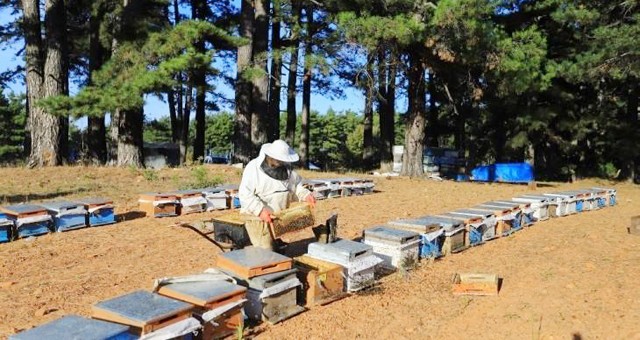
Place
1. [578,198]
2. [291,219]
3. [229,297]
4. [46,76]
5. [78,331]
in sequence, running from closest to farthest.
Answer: [78,331] < [229,297] < [291,219] < [578,198] < [46,76]

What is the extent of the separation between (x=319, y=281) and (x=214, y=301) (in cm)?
147

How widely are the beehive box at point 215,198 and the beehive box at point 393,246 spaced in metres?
4.65

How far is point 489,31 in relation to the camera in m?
15.9

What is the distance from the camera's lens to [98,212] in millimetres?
9234

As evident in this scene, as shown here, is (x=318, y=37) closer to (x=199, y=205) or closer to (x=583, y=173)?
(x=199, y=205)

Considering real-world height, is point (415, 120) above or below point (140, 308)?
above

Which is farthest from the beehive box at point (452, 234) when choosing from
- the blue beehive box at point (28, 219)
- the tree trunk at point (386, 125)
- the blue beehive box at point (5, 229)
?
the tree trunk at point (386, 125)

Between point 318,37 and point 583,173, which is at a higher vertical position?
point 318,37

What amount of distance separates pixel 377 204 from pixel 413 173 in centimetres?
754

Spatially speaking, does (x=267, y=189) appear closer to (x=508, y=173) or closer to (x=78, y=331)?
(x=78, y=331)

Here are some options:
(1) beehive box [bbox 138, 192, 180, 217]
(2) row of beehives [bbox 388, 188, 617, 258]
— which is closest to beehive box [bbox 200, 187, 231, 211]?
(1) beehive box [bbox 138, 192, 180, 217]

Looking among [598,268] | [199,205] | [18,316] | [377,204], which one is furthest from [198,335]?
[377,204]

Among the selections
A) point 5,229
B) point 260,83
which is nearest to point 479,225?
point 5,229

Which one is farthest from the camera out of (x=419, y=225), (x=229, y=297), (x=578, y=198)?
(x=578, y=198)
